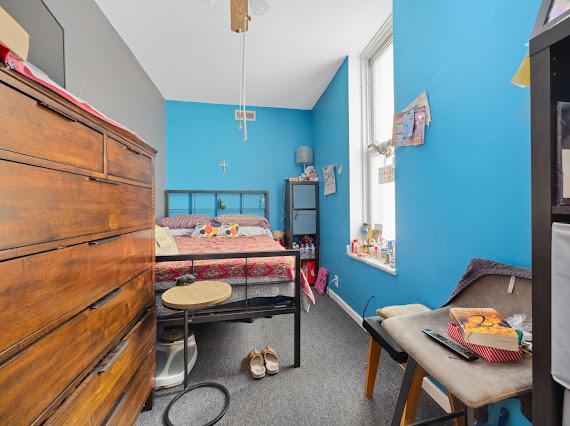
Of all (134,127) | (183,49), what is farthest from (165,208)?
(183,49)

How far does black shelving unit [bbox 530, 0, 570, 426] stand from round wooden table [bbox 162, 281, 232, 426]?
3.71 feet

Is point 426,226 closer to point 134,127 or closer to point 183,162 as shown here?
point 134,127

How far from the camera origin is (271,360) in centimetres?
171

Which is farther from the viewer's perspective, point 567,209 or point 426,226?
point 426,226

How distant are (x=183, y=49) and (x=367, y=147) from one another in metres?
2.06

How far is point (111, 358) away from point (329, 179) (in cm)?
271

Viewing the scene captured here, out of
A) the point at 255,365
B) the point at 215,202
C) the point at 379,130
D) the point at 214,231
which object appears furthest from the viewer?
the point at 215,202

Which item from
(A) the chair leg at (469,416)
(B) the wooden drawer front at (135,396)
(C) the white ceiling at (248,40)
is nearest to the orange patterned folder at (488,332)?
(A) the chair leg at (469,416)

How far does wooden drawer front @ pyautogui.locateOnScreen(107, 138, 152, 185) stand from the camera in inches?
38.9

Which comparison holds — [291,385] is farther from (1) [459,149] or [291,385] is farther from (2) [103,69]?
(2) [103,69]

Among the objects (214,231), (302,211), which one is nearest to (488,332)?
(214,231)

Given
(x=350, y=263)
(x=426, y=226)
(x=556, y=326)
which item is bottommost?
(x=350, y=263)

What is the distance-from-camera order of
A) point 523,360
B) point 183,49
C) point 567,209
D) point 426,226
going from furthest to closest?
point 183,49, point 426,226, point 523,360, point 567,209

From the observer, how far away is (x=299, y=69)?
279cm
